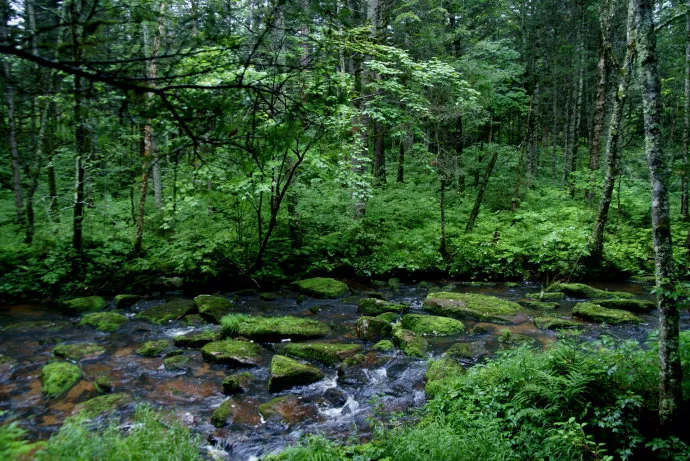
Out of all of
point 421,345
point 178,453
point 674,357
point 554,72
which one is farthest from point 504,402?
point 554,72

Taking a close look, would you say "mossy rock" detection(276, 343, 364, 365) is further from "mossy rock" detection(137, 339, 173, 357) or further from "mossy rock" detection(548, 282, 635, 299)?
"mossy rock" detection(548, 282, 635, 299)

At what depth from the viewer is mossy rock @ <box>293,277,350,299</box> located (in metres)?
12.0

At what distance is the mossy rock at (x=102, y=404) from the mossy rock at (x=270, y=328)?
107 inches

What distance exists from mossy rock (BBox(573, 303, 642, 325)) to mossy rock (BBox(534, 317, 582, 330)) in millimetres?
532

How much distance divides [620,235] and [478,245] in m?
4.87

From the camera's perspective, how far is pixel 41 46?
2039 mm

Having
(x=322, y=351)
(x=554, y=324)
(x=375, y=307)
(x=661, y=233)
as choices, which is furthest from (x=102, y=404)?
(x=554, y=324)

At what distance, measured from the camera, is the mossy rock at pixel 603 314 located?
9.30 meters

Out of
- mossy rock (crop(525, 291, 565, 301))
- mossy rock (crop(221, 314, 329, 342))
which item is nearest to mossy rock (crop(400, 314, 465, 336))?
mossy rock (crop(221, 314, 329, 342))

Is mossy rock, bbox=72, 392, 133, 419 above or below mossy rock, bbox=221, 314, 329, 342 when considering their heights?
below

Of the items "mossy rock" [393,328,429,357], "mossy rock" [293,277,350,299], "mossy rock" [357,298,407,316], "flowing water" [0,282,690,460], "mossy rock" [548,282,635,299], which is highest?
"mossy rock" [548,282,635,299]

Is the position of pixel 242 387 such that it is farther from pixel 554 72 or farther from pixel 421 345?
pixel 554 72

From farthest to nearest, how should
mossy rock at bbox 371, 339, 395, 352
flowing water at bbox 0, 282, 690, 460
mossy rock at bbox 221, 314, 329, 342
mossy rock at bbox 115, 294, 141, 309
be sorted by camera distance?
mossy rock at bbox 115, 294, 141, 309
mossy rock at bbox 221, 314, 329, 342
mossy rock at bbox 371, 339, 395, 352
flowing water at bbox 0, 282, 690, 460

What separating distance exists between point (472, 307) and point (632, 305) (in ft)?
13.4
